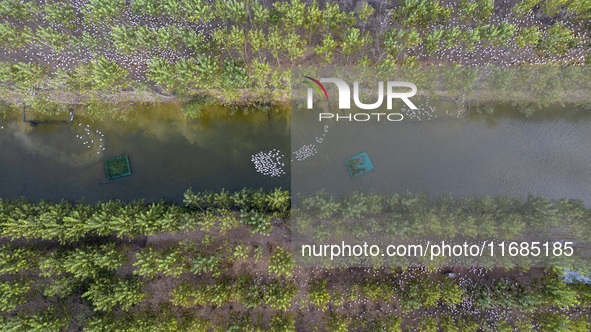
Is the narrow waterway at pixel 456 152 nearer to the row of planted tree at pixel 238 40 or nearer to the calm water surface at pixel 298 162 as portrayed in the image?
the calm water surface at pixel 298 162

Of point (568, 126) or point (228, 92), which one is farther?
point (568, 126)

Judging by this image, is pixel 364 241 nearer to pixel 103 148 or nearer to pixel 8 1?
pixel 103 148

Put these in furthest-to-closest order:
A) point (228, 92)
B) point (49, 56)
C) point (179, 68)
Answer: point (49, 56)
point (228, 92)
point (179, 68)

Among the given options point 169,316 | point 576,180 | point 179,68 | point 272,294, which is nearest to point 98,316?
point 169,316

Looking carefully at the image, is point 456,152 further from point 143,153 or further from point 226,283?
point 143,153

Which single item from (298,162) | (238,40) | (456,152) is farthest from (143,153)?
(456,152)

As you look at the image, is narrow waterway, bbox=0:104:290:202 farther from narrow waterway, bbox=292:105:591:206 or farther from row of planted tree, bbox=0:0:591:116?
narrow waterway, bbox=292:105:591:206
